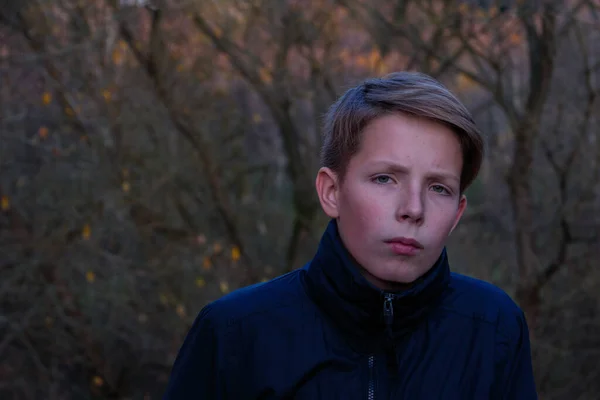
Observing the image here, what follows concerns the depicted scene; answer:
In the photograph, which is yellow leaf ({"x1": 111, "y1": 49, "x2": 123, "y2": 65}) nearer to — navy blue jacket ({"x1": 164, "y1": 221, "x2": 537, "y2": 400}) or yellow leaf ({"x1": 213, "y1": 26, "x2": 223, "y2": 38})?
yellow leaf ({"x1": 213, "y1": 26, "x2": 223, "y2": 38})

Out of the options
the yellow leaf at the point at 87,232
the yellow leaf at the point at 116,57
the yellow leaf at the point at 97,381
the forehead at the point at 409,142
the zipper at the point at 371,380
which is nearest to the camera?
the zipper at the point at 371,380

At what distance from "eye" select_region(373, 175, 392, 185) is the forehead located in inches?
1.4

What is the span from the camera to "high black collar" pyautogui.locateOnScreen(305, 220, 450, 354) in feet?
5.76

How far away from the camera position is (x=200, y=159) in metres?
7.73

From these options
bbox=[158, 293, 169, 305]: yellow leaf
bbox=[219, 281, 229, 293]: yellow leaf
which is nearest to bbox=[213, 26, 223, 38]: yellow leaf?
bbox=[219, 281, 229, 293]: yellow leaf

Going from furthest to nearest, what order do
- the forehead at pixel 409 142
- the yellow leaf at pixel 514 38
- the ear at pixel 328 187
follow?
the yellow leaf at pixel 514 38
the ear at pixel 328 187
the forehead at pixel 409 142

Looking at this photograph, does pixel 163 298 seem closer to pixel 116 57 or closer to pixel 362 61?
pixel 116 57

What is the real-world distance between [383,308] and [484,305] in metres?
0.25

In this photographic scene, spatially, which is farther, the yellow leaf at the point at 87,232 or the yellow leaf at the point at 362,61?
the yellow leaf at the point at 362,61

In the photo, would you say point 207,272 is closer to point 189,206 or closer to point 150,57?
point 189,206

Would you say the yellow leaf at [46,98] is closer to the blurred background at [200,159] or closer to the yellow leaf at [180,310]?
the blurred background at [200,159]

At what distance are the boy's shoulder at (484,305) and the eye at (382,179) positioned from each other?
26cm

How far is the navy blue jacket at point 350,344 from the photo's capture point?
175 centimetres

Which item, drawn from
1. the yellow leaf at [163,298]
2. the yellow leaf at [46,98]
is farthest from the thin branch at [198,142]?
the yellow leaf at [46,98]
